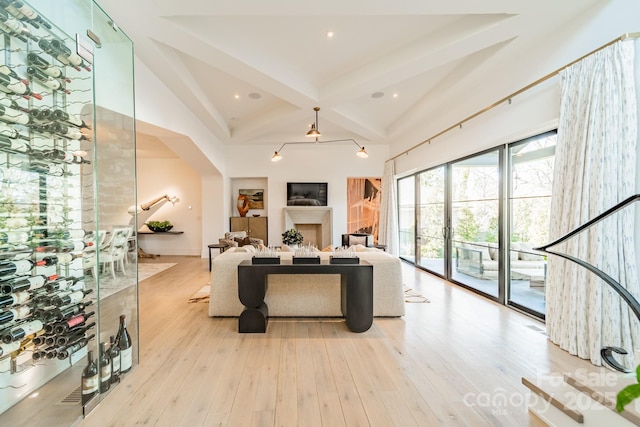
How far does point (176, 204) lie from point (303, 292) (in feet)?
23.5

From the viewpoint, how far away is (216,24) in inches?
127

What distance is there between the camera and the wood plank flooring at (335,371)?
1781 millimetres

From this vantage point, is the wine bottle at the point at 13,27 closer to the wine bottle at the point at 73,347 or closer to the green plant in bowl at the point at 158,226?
the wine bottle at the point at 73,347

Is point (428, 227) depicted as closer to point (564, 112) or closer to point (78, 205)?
point (564, 112)

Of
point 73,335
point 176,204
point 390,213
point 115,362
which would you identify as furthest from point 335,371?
point 176,204

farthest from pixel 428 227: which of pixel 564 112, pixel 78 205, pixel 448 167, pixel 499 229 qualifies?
pixel 78 205

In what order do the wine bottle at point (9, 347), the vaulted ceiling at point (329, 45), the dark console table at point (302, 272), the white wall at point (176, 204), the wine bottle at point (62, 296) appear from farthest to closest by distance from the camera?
the white wall at point (176, 204) < the dark console table at point (302, 272) < the vaulted ceiling at point (329, 45) < the wine bottle at point (62, 296) < the wine bottle at point (9, 347)

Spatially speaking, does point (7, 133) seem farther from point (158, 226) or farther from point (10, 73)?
point (158, 226)

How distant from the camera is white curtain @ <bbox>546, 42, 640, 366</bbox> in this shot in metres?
2.22

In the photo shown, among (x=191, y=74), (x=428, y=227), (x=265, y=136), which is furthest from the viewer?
(x=265, y=136)

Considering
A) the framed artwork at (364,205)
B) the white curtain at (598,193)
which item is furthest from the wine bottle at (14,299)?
the framed artwork at (364,205)

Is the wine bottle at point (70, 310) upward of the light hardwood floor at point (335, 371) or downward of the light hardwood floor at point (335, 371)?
upward

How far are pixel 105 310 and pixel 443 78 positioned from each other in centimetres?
548

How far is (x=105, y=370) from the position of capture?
2041 mm
